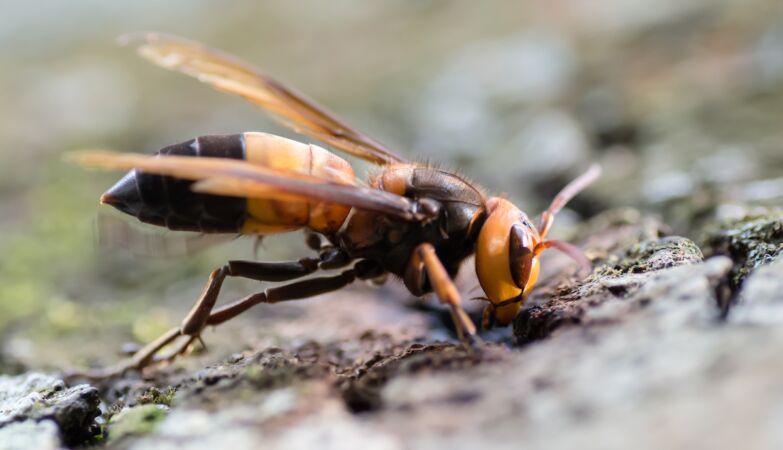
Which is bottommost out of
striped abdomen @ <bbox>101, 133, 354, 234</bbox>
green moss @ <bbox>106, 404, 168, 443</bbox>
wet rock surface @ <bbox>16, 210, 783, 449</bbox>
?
green moss @ <bbox>106, 404, 168, 443</bbox>

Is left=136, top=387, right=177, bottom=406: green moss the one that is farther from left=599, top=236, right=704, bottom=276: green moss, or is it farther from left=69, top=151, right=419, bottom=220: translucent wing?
left=599, top=236, right=704, bottom=276: green moss

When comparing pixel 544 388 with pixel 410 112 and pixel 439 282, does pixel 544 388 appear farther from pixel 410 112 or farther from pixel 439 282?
pixel 410 112

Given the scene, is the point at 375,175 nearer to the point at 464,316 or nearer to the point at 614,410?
the point at 464,316

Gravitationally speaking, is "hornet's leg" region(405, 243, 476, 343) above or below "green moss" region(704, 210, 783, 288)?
below

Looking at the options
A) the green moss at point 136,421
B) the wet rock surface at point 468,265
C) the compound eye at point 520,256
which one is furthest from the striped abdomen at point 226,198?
the green moss at point 136,421

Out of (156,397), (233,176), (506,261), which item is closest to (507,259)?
(506,261)

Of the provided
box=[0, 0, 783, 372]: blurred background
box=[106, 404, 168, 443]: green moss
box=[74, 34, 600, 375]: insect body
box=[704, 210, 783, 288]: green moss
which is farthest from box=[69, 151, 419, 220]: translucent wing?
box=[704, 210, 783, 288]: green moss
